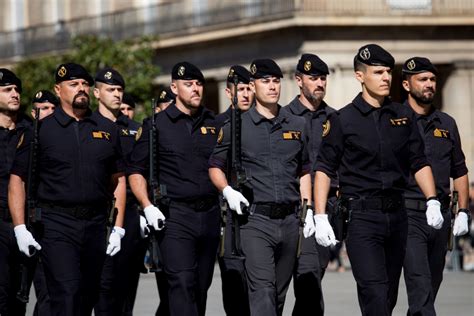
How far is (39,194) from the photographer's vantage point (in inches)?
512

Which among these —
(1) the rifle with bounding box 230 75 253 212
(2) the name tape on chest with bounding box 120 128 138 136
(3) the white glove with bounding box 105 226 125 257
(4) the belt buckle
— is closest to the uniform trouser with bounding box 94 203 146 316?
(2) the name tape on chest with bounding box 120 128 138 136

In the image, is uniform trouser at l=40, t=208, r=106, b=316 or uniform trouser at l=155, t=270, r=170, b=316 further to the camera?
uniform trouser at l=155, t=270, r=170, b=316

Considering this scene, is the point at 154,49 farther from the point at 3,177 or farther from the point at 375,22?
the point at 3,177

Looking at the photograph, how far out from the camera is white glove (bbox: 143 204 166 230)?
13.5 m

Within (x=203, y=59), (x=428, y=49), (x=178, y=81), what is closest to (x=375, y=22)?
(x=428, y=49)

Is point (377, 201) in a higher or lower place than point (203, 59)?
lower

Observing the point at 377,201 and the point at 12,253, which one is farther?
the point at 12,253

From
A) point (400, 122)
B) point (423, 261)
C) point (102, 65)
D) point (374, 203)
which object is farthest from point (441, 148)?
point (102, 65)

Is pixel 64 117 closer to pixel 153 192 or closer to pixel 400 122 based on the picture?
pixel 153 192

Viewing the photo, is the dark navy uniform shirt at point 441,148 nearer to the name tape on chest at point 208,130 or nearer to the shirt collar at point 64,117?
the name tape on chest at point 208,130

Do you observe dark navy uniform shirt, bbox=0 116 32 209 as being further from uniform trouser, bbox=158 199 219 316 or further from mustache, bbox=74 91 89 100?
uniform trouser, bbox=158 199 219 316

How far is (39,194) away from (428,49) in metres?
27.7

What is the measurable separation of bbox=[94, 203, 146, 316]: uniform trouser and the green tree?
2210cm

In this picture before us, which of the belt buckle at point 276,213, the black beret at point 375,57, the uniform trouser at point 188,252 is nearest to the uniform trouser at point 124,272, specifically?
the uniform trouser at point 188,252
